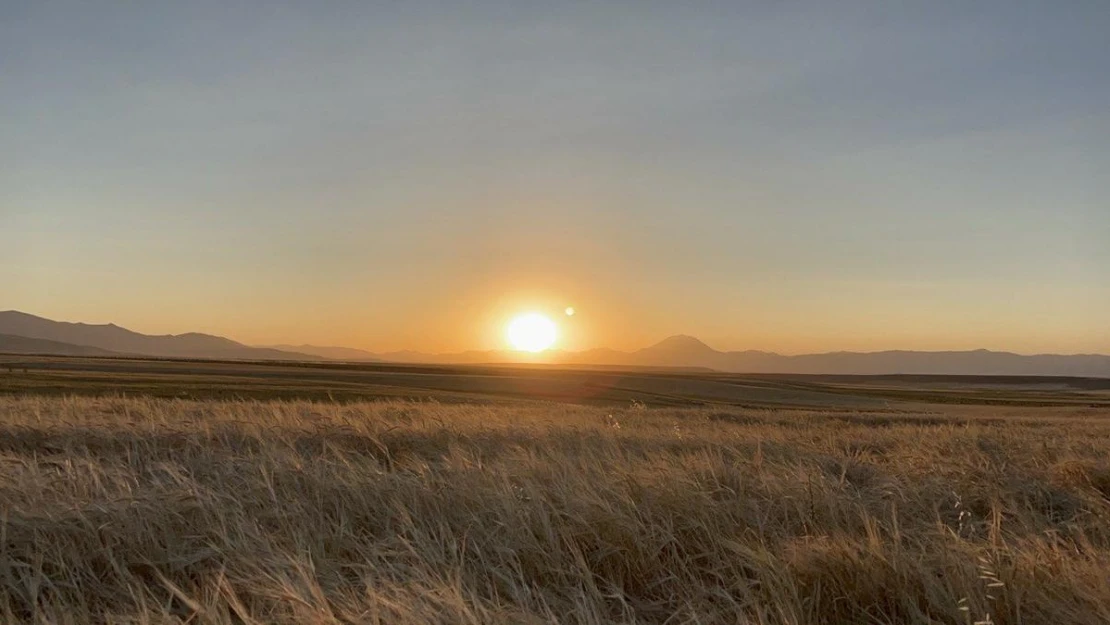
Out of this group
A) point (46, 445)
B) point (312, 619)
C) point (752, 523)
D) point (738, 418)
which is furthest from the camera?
point (738, 418)

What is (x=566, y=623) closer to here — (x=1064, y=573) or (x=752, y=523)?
(x=752, y=523)

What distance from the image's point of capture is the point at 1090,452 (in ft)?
35.7

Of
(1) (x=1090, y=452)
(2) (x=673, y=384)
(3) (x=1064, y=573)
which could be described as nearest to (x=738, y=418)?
(1) (x=1090, y=452)

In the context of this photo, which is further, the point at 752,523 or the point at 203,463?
the point at 203,463

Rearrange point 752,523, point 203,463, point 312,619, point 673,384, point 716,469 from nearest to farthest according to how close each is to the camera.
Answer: point 312,619
point 752,523
point 716,469
point 203,463
point 673,384

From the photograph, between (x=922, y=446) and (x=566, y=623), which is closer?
(x=566, y=623)

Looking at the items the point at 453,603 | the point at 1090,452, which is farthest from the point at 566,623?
the point at 1090,452

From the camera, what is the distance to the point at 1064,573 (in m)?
3.77

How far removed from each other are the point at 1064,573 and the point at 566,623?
257cm

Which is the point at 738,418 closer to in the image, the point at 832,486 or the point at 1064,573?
the point at 832,486

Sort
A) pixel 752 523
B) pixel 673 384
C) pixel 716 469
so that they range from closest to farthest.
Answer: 1. pixel 752 523
2. pixel 716 469
3. pixel 673 384

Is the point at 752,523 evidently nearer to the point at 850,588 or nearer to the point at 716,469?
the point at 850,588

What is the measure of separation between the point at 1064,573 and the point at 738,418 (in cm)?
2454

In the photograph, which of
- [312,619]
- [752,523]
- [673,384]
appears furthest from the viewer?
[673,384]
